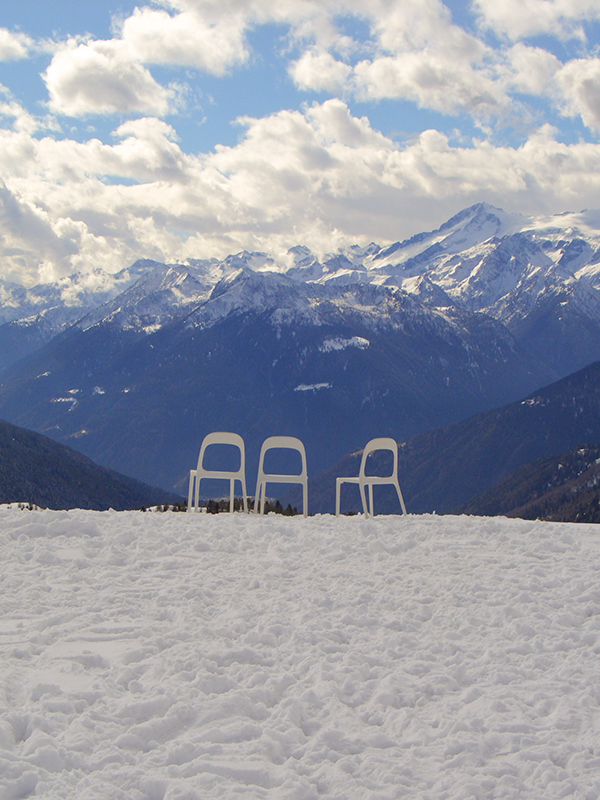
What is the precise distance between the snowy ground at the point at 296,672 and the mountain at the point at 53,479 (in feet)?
363

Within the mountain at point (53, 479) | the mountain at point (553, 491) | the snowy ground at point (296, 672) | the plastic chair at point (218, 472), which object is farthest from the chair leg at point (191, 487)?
the mountain at point (53, 479)

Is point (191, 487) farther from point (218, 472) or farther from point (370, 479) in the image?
point (370, 479)

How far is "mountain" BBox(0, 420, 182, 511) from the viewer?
4525 inches

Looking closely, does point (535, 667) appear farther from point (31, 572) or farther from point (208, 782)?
point (31, 572)

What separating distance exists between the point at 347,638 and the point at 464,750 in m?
1.75

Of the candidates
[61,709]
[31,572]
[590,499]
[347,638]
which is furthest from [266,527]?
[590,499]

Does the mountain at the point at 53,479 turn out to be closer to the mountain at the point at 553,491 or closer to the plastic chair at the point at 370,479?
the mountain at the point at 553,491

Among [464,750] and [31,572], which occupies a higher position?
[31,572]

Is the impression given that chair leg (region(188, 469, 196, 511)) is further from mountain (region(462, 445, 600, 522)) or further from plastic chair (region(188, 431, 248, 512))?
mountain (region(462, 445, 600, 522))

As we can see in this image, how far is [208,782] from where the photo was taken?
3633 mm

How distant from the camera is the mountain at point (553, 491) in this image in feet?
329

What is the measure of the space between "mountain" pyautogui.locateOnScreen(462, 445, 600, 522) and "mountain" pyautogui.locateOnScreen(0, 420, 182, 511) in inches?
2598

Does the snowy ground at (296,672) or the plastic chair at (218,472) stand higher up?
the plastic chair at (218,472)

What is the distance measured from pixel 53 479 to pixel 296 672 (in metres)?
125
